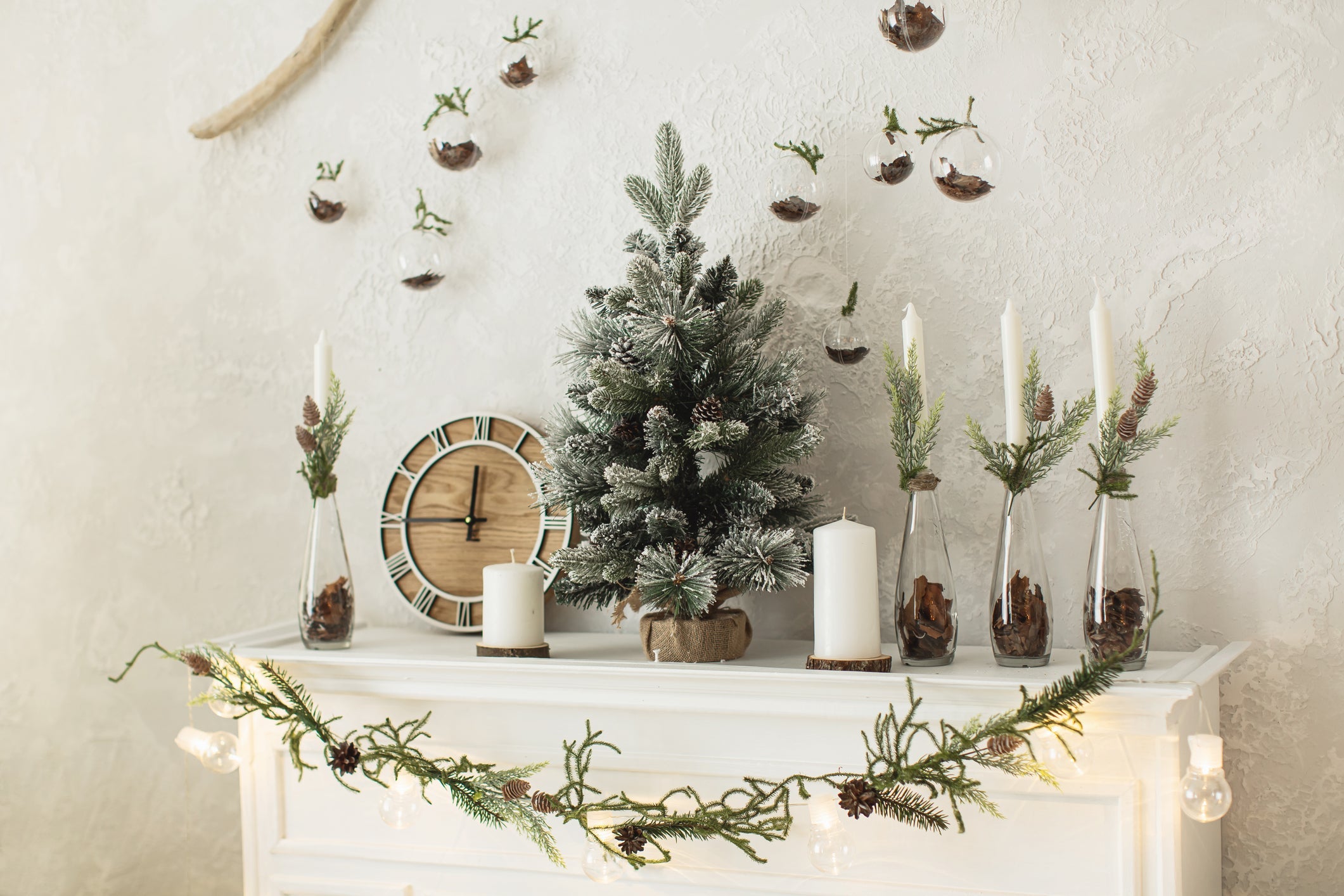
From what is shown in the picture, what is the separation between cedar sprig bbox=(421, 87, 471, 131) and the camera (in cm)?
139

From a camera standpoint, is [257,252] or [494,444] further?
[257,252]

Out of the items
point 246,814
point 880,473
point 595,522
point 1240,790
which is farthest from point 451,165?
point 1240,790

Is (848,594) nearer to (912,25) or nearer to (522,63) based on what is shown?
(912,25)

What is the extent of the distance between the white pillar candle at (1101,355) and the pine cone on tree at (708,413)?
1.24 feet

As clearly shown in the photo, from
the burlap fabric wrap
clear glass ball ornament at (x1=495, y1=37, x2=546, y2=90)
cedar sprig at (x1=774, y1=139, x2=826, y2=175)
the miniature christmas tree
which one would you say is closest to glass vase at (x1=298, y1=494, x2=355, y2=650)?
the miniature christmas tree

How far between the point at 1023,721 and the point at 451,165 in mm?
978

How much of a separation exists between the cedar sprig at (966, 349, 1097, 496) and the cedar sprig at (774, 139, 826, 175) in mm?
359

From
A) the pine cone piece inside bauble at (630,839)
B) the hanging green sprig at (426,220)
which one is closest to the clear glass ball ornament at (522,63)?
the hanging green sprig at (426,220)

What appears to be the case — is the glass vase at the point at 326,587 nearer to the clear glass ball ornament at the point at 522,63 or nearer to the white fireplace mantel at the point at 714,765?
the white fireplace mantel at the point at 714,765

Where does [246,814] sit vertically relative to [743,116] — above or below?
below

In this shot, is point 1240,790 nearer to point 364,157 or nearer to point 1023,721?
point 1023,721

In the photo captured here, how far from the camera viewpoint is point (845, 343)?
47.1 inches

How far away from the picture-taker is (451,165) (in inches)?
54.1

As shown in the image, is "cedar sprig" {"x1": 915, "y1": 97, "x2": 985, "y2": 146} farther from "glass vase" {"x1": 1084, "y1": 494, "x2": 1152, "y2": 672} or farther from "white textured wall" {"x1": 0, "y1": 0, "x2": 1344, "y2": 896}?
"glass vase" {"x1": 1084, "y1": 494, "x2": 1152, "y2": 672}
